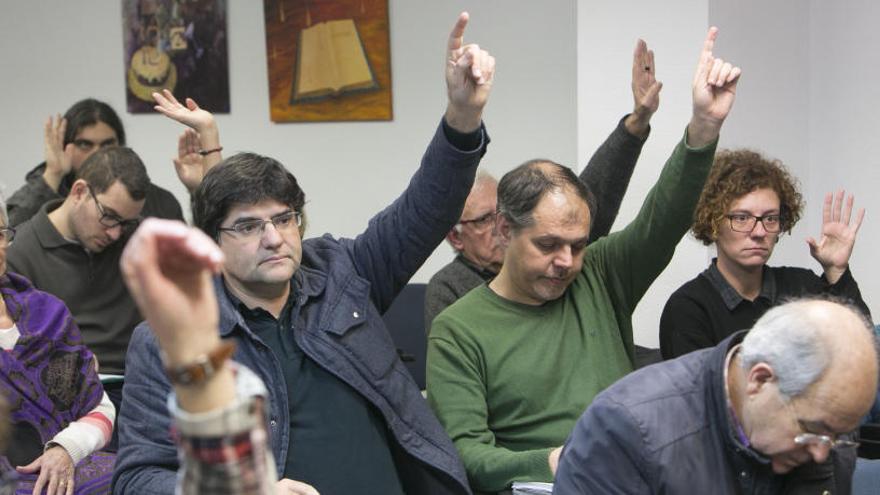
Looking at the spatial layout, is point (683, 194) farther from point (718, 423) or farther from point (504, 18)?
point (504, 18)

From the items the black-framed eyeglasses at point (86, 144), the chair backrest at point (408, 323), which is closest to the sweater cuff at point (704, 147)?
the chair backrest at point (408, 323)

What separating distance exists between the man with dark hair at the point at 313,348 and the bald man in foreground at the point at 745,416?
628 mm

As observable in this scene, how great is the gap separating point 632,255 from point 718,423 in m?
0.95

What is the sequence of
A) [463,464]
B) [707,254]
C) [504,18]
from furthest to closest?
[504,18] → [707,254] → [463,464]

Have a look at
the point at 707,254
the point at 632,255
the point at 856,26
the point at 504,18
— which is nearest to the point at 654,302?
the point at 707,254

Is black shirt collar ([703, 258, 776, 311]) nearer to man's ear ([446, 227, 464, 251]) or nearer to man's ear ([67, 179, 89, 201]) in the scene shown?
man's ear ([446, 227, 464, 251])

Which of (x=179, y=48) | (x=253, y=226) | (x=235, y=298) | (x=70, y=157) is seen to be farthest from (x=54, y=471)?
(x=179, y=48)

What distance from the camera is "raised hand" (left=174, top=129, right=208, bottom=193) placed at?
3.41m

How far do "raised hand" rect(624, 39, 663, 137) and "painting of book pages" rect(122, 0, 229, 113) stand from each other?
7.75ft

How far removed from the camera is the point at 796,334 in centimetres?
148

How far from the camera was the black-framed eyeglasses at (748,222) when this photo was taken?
291 centimetres

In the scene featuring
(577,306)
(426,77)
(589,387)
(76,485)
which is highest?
(426,77)

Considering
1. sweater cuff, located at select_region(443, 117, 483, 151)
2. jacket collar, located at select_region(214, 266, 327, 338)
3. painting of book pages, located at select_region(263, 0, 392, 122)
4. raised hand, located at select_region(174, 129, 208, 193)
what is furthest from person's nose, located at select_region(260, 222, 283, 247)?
painting of book pages, located at select_region(263, 0, 392, 122)

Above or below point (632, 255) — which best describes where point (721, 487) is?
below
